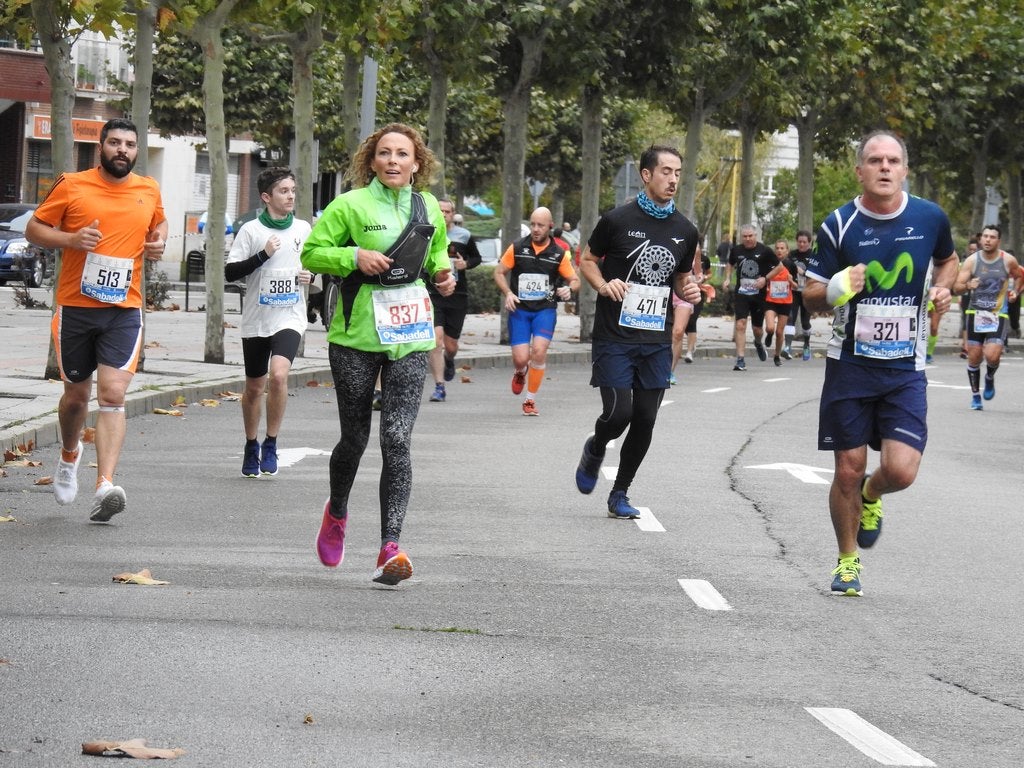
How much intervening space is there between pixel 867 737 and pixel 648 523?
4.81 meters

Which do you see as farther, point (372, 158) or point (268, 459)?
point (268, 459)

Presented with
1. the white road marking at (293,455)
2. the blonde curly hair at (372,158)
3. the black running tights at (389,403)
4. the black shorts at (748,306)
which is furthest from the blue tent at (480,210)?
the black running tights at (389,403)

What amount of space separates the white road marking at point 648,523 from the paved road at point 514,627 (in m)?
0.05

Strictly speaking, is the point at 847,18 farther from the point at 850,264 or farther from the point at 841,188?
the point at 841,188

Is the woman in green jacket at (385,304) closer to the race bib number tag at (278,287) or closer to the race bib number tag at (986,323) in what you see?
the race bib number tag at (278,287)

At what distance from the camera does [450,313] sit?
19344 millimetres

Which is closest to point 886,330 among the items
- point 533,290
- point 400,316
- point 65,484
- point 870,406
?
point 870,406

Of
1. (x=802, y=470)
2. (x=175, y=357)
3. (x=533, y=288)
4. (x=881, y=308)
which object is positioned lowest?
(x=175, y=357)

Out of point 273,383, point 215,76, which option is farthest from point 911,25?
point 273,383

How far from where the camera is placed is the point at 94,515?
381 inches

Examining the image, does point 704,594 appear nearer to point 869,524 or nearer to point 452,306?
point 869,524

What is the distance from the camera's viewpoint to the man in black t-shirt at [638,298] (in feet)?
34.3

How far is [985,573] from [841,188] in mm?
77163

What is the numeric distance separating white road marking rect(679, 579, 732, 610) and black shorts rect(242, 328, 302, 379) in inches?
164
